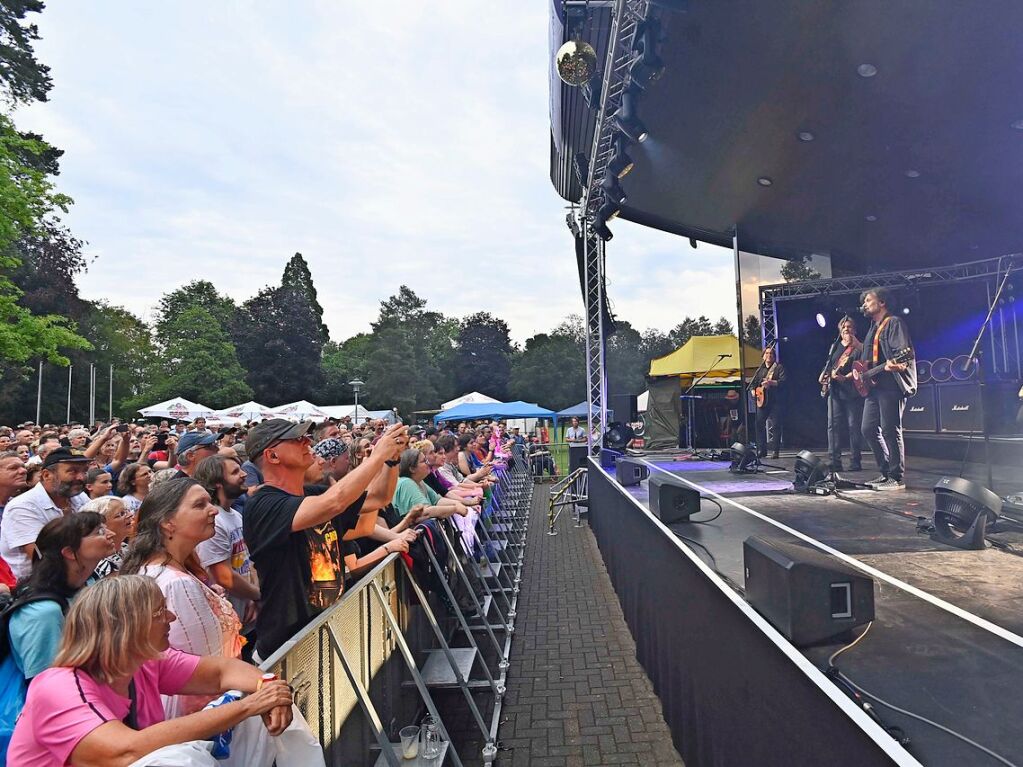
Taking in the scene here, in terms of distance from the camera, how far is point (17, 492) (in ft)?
13.0

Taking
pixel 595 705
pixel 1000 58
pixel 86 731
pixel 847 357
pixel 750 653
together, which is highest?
pixel 1000 58

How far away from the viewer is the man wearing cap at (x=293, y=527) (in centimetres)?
214

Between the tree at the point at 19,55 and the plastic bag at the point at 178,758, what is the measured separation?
22426 mm

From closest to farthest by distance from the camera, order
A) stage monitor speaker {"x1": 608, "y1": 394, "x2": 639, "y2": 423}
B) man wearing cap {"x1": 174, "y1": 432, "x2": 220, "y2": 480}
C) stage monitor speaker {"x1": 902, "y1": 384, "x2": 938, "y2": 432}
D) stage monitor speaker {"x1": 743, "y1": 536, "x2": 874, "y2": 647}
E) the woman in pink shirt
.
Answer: the woman in pink shirt
stage monitor speaker {"x1": 743, "y1": 536, "x2": 874, "y2": 647}
man wearing cap {"x1": 174, "y1": 432, "x2": 220, "y2": 480}
stage monitor speaker {"x1": 902, "y1": 384, "x2": 938, "y2": 432}
stage monitor speaker {"x1": 608, "y1": 394, "x2": 639, "y2": 423}

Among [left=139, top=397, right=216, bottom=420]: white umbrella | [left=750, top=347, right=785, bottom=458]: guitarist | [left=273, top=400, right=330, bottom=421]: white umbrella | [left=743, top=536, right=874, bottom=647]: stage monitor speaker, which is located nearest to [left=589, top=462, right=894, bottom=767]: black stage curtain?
[left=743, top=536, right=874, bottom=647]: stage monitor speaker

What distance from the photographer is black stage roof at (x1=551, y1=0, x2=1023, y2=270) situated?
5824 millimetres

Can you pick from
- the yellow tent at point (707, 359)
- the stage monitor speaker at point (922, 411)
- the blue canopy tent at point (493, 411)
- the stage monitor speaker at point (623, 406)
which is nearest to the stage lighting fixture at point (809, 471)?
the stage monitor speaker at point (922, 411)

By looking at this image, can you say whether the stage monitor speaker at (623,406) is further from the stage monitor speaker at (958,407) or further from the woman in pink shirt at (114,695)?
the woman in pink shirt at (114,695)

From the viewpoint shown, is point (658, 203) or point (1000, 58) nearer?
point (1000, 58)

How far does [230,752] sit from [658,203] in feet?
38.1

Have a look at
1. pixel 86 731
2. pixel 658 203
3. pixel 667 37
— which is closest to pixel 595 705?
pixel 86 731

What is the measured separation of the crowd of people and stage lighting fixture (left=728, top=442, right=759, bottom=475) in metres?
5.90

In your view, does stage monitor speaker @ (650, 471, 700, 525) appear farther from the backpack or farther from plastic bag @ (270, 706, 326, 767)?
the backpack

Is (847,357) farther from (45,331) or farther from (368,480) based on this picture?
(45,331)
